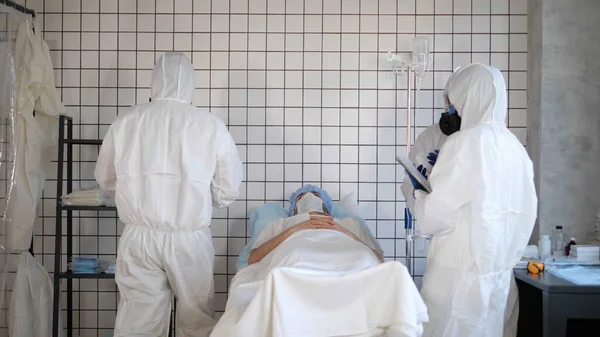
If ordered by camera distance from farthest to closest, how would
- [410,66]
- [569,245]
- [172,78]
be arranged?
[410,66] → [569,245] → [172,78]

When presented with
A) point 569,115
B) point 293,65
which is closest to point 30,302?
point 293,65

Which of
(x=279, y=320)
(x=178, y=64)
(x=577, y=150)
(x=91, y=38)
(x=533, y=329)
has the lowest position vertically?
(x=533, y=329)

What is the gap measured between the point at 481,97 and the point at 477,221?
59cm

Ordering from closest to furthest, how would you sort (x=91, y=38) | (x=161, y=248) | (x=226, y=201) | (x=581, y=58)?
1. (x=161, y=248)
2. (x=226, y=201)
3. (x=581, y=58)
4. (x=91, y=38)

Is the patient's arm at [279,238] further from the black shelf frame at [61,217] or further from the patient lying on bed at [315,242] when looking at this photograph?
the black shelf frame at [61,217]

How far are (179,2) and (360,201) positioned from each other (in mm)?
1736

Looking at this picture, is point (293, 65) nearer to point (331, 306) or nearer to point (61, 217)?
point (61, 217)

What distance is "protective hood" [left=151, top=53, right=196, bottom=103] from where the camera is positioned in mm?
3326

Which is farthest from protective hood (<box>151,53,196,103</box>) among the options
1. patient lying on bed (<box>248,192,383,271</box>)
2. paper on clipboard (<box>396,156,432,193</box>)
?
paper on clipboard (<box>396,156,432,193</box>)

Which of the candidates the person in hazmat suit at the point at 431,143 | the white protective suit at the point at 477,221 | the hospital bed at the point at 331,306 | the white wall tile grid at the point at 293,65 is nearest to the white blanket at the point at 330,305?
the hospital bed at the point at 331,306

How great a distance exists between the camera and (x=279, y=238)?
3.15 m

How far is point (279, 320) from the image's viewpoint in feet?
7.23

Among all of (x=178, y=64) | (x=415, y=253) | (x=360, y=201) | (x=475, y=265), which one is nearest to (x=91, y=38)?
(x=178, y=64)

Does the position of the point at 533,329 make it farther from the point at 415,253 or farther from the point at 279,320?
the point at 279,320
